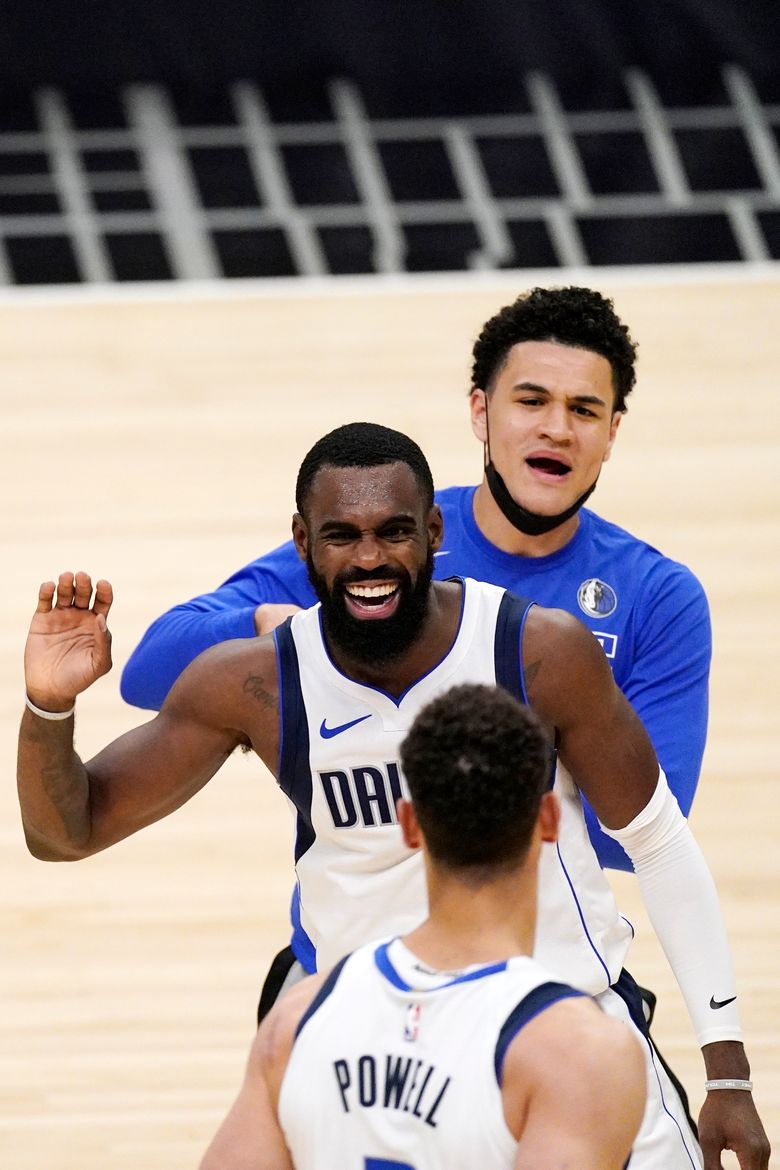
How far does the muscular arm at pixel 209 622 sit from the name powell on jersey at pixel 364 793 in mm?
407

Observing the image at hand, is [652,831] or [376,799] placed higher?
[376,799]

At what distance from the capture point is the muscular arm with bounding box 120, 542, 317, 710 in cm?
262

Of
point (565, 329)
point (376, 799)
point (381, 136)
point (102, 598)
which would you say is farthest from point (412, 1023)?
point (381, 136)

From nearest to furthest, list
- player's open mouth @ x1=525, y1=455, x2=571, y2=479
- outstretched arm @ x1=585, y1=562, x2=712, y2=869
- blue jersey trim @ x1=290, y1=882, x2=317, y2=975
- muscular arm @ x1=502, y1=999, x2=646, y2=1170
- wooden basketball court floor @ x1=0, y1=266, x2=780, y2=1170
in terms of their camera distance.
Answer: muscular arm @ x1=502, y1=999, x2=646, y2=1170, blue jersey trim @ x1=290, y1=882, x2=317, y2=975, outstretched arm @ x1=585, y1=562, x2=712, y2=869, player's open mouth @ x1=525, y1=455, x2=571, y2=479, wooden basketball court floor @ x1=0, y1=266, x2=780, y2=1170

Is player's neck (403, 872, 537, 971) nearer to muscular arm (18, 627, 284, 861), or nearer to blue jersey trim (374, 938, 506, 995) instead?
blue jersey trim (374, 938, 506, 995)

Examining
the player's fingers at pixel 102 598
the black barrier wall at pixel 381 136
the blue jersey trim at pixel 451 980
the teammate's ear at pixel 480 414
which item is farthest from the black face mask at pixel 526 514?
the black barrier wall at pixel 381 136

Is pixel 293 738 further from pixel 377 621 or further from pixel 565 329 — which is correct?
pixel 565 329

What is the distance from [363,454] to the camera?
2174mm

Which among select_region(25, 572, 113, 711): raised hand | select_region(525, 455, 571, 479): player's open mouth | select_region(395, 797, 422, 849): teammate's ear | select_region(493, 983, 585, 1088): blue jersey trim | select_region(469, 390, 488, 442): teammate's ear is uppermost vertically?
select_region(469, 390, 488, 442): teammate's ear

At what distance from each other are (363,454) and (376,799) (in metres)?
0.40

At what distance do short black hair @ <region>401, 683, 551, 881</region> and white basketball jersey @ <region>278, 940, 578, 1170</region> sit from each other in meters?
0.10

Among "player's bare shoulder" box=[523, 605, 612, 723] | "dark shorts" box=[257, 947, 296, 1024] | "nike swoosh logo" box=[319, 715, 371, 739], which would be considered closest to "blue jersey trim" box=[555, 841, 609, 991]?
"player's bare shoulder" box=[523, 605, 612, 723]

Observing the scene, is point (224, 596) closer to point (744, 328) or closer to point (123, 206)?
point (744, 328)

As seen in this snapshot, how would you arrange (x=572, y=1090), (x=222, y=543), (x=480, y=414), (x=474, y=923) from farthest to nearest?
(x=222, y=543) < (x=480, y=414) < (x=474, y=923) < (x=572, y=1090)
